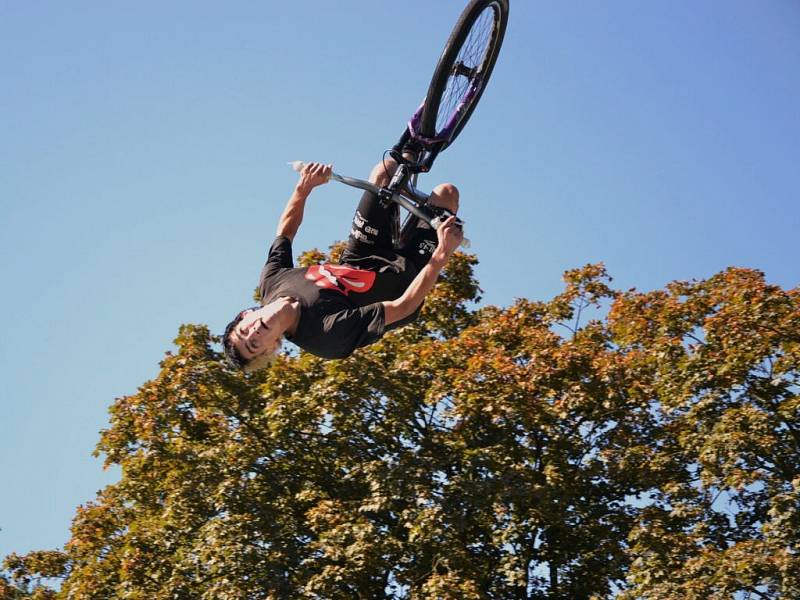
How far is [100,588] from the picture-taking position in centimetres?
1401

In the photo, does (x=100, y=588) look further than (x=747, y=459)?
Yes

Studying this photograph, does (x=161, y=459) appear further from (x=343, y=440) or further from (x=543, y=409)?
(x=543, y=409)

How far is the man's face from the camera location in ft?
18.2

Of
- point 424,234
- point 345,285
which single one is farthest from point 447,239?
point 424,234

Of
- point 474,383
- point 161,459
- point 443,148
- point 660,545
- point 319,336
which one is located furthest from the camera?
point 161,459

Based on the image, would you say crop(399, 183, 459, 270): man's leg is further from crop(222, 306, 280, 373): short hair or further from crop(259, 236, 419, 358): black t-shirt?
crop(222, 306, 280, 373): short hair

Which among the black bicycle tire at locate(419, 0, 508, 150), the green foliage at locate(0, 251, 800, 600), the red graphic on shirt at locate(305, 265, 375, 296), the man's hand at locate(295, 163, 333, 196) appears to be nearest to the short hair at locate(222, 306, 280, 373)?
the red graphic on shirt at locate(305, 265, 375, 296)

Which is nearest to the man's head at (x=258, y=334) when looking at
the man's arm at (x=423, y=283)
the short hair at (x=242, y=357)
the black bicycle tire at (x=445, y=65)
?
the short hair at (x=242, y=357)

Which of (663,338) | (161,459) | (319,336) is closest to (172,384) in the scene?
(161,459)

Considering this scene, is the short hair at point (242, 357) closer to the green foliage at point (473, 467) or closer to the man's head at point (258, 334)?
the man's head at point (258, 334)

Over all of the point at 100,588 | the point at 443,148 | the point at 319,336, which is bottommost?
the point at 319,336

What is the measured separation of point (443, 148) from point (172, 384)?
843 cm

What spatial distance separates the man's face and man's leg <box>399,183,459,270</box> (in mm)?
1138

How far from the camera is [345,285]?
595 centimetres
